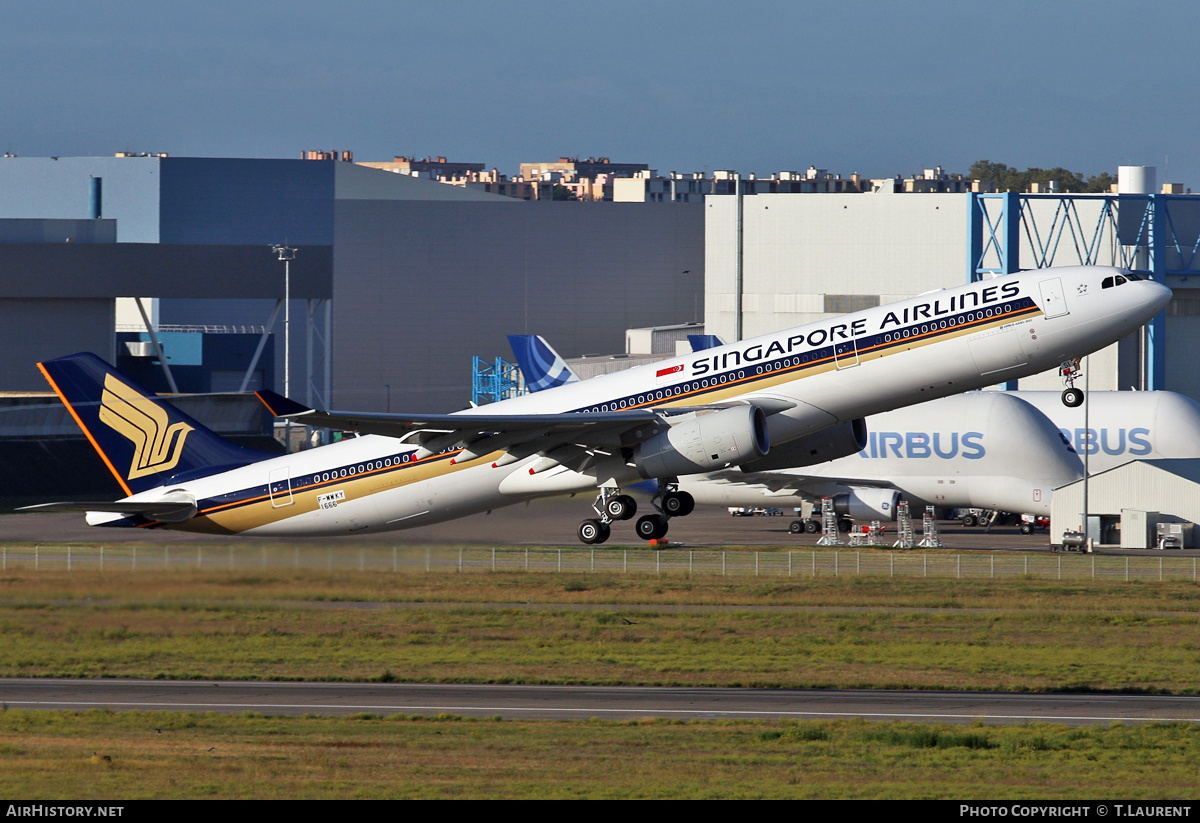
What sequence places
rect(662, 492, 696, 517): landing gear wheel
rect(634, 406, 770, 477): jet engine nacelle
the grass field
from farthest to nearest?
rect(662, 492, 696, 517): landing gear wheel
rect(634, 406, 770, 477): jet engine nacelle
the grass field

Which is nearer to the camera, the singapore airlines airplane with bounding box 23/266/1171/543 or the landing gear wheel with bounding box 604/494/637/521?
the singapore airlines airplane with bounding box 23/266/1171/543

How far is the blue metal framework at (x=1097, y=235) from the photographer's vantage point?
102 metres

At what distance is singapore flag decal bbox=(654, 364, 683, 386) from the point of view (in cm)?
3822

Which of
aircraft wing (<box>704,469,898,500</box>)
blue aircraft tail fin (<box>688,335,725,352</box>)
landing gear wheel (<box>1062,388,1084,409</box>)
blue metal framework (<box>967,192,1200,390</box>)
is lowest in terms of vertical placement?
aircraft wing (<box>704,469,898,500</box>)

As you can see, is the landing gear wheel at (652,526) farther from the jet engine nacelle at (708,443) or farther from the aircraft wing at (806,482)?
the aircraft wing at (806,482)

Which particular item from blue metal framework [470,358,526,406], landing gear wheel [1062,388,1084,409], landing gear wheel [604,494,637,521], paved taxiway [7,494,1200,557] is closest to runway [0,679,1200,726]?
paved taxiway [7,494,1200,557]

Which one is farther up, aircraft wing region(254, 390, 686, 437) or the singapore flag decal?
the singapore flag decal

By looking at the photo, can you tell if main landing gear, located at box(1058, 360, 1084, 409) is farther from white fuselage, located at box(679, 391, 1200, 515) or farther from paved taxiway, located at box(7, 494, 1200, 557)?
white fuselage, located at box(679, 391, 1200, 515)

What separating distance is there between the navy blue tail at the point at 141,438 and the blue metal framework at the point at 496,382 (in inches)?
3045

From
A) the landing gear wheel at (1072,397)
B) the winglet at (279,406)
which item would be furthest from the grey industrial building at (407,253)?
the landing gear wheel at (1072,397)

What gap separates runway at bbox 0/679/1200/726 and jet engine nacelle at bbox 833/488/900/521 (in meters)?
41.9

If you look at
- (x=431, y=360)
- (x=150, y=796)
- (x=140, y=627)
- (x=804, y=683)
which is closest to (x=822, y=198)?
(x=431, y=360)

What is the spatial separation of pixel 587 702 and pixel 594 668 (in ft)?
16.4

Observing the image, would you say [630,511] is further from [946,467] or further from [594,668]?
[946,467]
